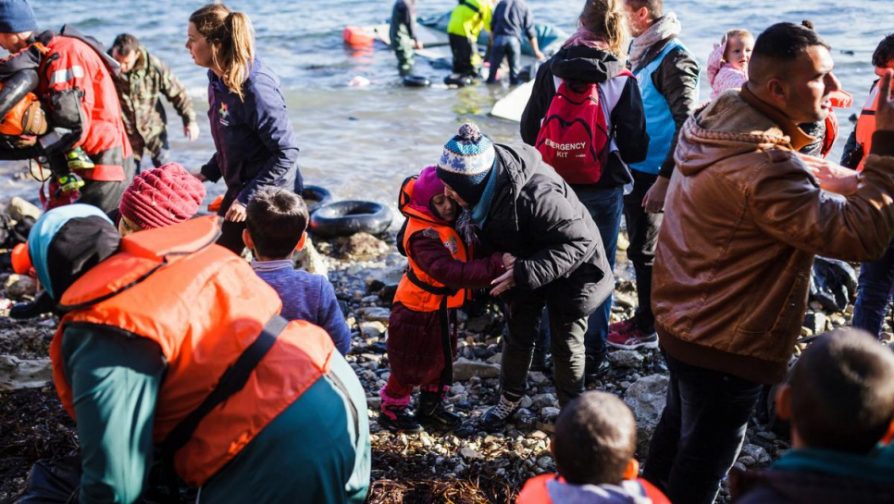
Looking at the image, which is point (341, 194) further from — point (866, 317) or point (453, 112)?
point (866, 317)

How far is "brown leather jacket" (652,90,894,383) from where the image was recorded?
2.49 m

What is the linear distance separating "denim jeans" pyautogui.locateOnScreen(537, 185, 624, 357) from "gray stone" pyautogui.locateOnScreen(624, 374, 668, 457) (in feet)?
1.17

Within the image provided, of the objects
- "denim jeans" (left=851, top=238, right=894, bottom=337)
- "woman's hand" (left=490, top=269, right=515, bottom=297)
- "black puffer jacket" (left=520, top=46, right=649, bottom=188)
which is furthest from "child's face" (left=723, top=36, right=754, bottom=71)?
"woman's hand" (left=490, top=269, right=515, bottom=297)

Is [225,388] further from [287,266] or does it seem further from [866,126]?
[866,126]

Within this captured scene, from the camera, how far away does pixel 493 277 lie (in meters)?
3.91

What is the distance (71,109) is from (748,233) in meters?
4.46

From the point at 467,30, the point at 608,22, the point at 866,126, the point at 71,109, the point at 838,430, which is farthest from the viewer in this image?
the point at 467,30

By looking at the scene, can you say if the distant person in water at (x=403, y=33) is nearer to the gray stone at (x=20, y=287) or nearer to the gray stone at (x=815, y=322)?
the gray stone at (x=20, y=287)

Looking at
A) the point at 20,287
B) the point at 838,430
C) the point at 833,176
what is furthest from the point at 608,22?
the point at 20,287

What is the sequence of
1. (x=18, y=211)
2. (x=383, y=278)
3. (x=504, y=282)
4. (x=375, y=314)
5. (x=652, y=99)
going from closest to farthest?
1. (x=504, y=282)
2. (x=652, y=99)
3. (x=375, y=314)
4. (x=383, y=278)
5. (x=18, y=211)

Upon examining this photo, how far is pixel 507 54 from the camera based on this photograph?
16109 mm

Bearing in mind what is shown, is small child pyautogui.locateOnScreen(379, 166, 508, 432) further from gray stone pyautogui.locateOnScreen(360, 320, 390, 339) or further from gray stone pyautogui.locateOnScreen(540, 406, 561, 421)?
gray stone pyautogui.locateOnScreen(360, 320, 390, 339)

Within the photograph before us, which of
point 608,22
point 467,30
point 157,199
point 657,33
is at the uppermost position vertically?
point 608,22

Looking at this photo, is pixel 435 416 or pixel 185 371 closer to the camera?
pixel 185 371
